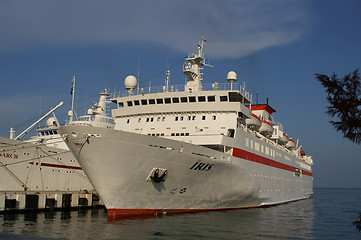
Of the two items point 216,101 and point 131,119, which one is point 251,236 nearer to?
point 216,101

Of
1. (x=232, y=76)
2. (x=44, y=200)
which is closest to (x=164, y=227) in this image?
(x=44, y=200)

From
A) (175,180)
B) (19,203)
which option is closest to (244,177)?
(175,180)

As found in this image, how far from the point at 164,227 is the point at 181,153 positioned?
4217mm

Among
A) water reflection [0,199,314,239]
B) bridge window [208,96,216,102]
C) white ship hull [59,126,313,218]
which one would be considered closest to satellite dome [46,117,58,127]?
water reflection [0,199,314,239]

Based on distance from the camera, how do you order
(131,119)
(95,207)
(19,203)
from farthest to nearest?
(95,207)
(131,119)
(19,203)

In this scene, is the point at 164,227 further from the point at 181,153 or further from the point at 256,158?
the point at 256,158

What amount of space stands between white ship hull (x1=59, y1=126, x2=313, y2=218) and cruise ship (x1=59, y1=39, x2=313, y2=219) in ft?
0.17

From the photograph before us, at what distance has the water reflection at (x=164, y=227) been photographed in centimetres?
1540

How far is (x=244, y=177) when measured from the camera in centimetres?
2438

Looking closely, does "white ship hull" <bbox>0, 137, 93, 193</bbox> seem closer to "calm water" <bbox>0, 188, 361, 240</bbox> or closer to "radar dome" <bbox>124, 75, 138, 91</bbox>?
"calm water" <bbox>0, 188, 361, 240</bbox>

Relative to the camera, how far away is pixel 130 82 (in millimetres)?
28375

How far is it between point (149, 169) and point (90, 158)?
123 inches

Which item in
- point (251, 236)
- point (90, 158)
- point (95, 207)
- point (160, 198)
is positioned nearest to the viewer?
point (251, 236)

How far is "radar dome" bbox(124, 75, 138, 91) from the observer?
28.4 m
